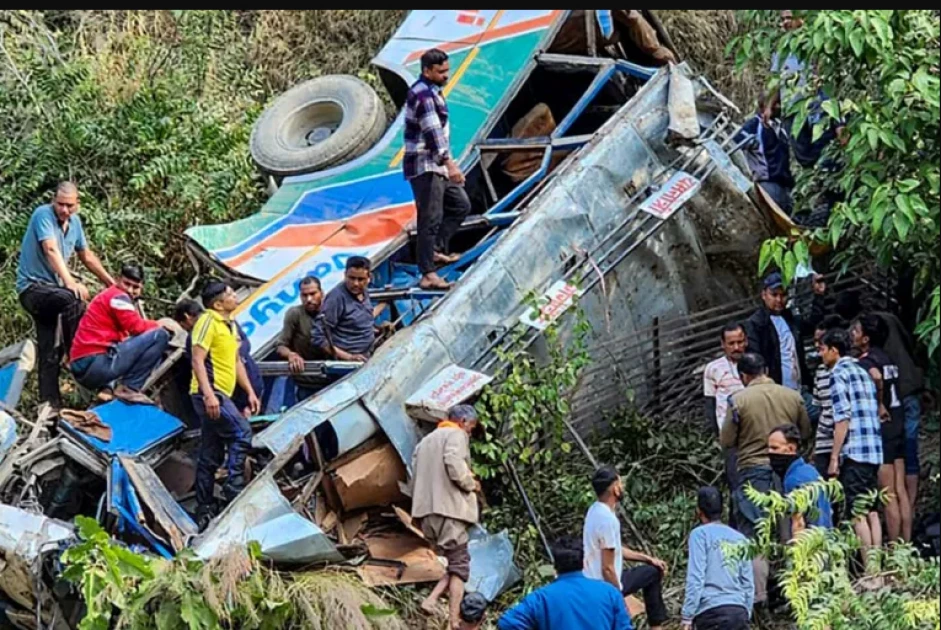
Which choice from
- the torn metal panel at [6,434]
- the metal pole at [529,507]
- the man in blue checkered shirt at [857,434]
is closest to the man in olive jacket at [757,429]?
the man in blue checkered shirt at [857,434]

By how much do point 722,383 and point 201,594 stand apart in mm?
2924

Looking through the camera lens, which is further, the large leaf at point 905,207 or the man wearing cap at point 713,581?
the large leaf at point 905,207

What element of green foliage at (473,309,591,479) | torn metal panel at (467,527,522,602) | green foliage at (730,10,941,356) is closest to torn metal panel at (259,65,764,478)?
green foliage at (473,309,591,479)

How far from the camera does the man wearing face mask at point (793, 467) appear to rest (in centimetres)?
657

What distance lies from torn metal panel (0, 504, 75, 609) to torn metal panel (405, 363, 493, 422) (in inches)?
74.0

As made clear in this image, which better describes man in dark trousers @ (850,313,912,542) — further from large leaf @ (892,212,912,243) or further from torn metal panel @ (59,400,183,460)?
torn metal panel @ (59,400,183,460)

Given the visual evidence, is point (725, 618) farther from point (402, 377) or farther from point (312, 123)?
point (312, 123)

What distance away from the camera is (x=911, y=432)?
7.45 meters

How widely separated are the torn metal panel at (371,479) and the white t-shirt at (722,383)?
170 centimetres

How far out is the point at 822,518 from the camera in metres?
6.65

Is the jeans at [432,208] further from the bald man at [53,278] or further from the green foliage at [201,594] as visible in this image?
the green foliage at [201,594]

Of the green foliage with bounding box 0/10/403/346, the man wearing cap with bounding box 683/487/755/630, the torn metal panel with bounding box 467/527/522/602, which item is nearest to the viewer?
the man wearing cap with bounding box 683/487/755/630

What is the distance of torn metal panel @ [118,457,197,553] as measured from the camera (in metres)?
7.43

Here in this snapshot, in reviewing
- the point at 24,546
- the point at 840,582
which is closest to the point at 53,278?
the point at 24,546
